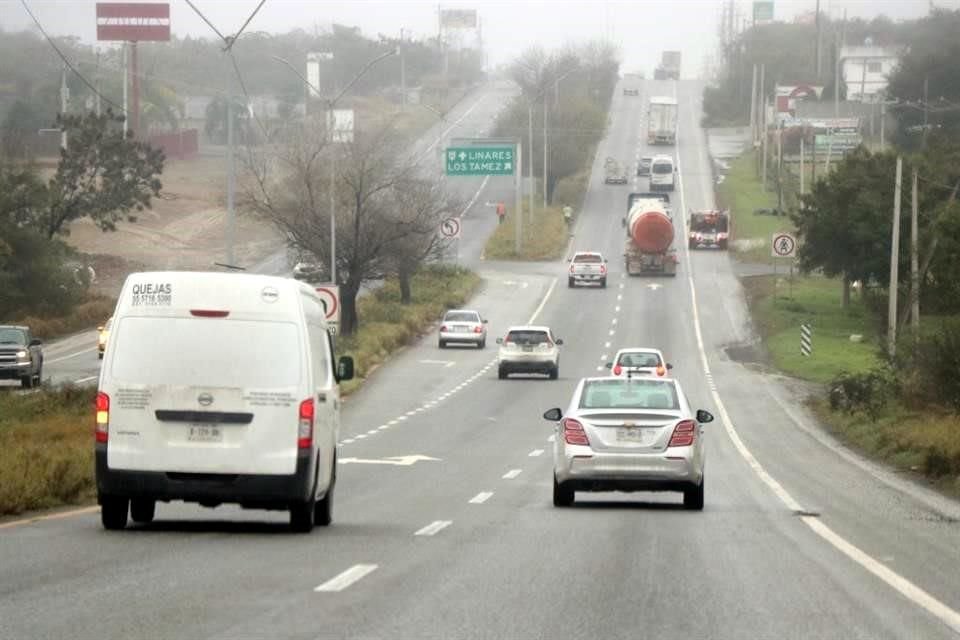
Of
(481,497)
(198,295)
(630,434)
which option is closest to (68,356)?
(481,497)

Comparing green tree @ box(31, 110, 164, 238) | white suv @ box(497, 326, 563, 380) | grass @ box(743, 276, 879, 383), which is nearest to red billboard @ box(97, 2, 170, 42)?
green tree @ box(31, 110, 164, 238)

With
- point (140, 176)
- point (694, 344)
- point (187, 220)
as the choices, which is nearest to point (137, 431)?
point (694, 344)

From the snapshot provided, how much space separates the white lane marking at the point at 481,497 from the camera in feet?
76.3

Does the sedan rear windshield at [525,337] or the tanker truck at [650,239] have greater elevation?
the tanker truck at [650,239]

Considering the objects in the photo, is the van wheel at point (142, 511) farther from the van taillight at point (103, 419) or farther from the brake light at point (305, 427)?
the brake light at point (305, 427)

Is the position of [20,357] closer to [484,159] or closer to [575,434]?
[575,434]

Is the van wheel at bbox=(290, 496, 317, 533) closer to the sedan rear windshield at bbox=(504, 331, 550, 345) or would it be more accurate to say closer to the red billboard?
the sedan rear windshield at bbox=(504, 331, 550, 345)

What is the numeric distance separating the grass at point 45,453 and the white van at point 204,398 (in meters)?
2.82

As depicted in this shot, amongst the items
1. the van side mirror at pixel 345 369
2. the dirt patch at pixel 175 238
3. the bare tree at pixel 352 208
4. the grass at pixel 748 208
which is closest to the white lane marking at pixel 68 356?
the bare tree at pixel 352 208

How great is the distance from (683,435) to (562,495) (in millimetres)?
1621

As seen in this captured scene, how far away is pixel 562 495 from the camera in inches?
876

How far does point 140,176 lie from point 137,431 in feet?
251

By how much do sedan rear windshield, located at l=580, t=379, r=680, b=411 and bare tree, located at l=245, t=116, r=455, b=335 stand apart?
42783 millimetres

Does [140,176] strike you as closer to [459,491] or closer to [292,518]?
[459,491]
